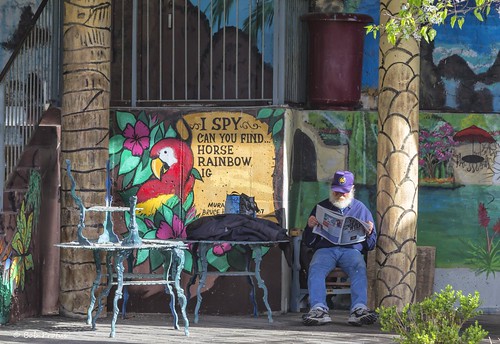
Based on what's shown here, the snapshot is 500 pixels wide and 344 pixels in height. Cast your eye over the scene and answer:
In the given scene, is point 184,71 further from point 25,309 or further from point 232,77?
point 25,309

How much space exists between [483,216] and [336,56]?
2317mm

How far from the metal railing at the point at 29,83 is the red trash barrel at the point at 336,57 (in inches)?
107

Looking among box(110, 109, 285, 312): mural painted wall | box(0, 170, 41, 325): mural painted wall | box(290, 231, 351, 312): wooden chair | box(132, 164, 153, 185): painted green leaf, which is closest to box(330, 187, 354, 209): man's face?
box(110, 109, 285, 312): mural painted wall

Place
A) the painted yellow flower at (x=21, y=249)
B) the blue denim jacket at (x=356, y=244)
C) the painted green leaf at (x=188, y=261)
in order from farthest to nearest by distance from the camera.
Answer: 1. the painted green leaf at (x=188, y=261)
2. the blue denim jacket at (x=356, y=244)
3. the painted yellow flower at (x=21, y=249)

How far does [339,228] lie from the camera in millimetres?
12336

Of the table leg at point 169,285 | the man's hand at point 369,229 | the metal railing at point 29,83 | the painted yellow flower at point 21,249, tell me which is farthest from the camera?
the man's hand at point 369,229

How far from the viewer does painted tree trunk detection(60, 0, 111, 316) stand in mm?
12320

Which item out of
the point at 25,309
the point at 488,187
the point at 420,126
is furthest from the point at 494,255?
the point at 25,309

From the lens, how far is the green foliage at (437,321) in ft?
26.7

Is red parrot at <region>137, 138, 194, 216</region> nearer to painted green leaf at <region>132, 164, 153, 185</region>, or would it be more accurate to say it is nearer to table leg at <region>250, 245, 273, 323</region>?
painted green leaf at <region>132, 164, 153, 185</region>

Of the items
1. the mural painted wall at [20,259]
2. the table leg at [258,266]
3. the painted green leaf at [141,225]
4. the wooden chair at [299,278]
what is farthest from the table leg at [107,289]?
the wooden chair at [299,278]

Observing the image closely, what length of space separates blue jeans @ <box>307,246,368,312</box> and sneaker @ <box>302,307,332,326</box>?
2.8 inches

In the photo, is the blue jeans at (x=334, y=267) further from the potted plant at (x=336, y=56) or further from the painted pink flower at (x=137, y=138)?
the painted pink flower at (x=137, y=138)

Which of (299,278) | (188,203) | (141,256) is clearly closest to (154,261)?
(141,256)
